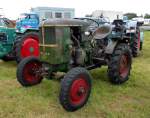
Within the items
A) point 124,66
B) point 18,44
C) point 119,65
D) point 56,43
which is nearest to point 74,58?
point 56,43

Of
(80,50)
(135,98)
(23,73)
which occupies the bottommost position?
(135,98)

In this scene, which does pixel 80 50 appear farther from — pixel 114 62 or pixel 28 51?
pixel 28 51

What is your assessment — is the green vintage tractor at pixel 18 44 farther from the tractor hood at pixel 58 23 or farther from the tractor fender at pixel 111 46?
the tractor hood at pixel 58 23

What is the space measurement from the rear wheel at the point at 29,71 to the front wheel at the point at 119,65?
1.59 m

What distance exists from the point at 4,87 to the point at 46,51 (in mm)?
1466

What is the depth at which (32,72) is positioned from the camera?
19.8ft

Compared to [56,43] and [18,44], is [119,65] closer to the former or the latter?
[56,43]

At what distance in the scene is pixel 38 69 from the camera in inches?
239

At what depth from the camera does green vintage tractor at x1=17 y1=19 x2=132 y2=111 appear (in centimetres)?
487

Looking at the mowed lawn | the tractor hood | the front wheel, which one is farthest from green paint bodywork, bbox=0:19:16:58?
the front wheel

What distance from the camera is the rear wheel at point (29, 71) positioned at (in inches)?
229

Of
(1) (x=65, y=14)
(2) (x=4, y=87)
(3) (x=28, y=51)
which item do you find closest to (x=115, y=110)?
(2) (x=4, y=87)

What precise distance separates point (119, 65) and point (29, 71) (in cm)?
198

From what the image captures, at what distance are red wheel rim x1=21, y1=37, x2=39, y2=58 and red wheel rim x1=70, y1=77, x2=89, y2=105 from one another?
3.33m
